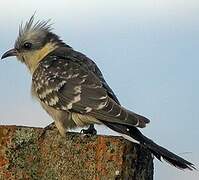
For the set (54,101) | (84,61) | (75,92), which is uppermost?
(84,61)

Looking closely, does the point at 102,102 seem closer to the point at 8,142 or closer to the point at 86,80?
the point at 86,80

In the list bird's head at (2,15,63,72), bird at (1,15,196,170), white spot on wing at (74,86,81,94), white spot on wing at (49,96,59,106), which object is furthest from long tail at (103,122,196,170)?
bird's head at (2,15,63,72)

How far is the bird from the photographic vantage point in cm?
481

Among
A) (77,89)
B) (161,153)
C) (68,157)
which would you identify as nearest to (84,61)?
(77,89)

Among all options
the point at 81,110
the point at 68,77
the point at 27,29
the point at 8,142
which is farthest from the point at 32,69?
Result: the point at 8,142

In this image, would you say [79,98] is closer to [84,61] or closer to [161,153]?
[84,61]

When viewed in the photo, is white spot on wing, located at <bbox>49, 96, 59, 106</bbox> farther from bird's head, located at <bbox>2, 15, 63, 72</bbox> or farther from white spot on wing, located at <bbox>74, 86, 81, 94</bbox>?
bird's head, located at <bbox>2, 15, 63, 72</bbox>

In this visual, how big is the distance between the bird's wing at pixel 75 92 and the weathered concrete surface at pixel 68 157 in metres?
1.04

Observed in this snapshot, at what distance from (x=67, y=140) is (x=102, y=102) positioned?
1.49 m

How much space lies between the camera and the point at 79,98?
554 centimetres

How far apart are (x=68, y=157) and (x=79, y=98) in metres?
1.79

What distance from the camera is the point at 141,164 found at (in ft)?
12.7

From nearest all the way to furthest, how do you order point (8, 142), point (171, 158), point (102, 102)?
point (8, 142) → point (171, 158) → point (102, 102)

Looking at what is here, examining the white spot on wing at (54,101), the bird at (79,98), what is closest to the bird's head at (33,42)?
the bird at (79,98)
